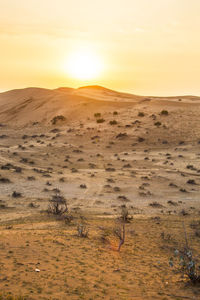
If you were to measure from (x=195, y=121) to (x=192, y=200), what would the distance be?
26.8m

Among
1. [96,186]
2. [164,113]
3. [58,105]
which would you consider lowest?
[96,186]

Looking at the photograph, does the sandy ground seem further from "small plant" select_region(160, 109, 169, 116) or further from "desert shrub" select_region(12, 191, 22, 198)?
"desert shrub" select_region(12, 191, 22, 198)

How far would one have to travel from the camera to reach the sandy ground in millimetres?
7340

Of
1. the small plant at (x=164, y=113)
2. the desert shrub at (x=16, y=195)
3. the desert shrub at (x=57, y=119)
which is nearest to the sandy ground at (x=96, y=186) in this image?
the small plant at (x=164, y=113)

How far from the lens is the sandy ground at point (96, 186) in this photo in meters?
7.34

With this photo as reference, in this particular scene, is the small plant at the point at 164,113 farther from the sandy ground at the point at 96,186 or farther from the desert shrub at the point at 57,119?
the desert shrub at the point at 57,119

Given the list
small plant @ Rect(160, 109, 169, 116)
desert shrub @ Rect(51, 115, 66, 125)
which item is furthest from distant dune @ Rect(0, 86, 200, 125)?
small plant @ Rect(160, 109, 169, 116)

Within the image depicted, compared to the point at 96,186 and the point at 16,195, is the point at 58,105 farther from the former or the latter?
the point at 16,195

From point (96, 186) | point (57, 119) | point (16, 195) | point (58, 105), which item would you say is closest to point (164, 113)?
point (57, 119)

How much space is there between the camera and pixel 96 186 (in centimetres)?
2286

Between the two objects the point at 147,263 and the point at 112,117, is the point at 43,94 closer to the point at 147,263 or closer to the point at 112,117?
the point at 112,117

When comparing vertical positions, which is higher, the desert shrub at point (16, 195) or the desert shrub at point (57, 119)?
the desert shrub at point (57, 119)

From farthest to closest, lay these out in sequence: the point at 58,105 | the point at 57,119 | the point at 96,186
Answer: the point at 58,105, the point at 57,119, the point at 96,186

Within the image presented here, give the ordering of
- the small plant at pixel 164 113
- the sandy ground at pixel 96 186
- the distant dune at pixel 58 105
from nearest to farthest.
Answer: the sandy ground at pixel 96 186 → the small plant at pixel 164 113 → the distant dune at pixel 58 105
